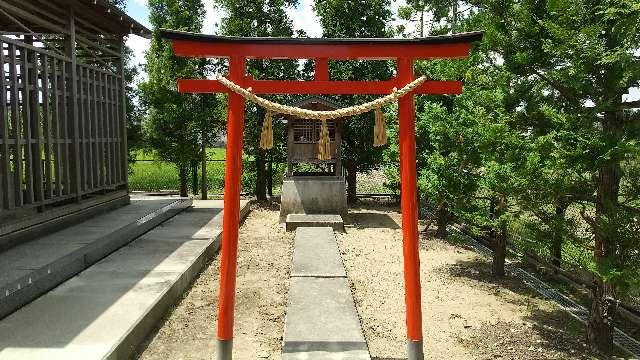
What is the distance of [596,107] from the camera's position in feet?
22.0

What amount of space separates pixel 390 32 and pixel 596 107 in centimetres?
1818

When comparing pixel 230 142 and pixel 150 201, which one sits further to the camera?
pixel 150 201

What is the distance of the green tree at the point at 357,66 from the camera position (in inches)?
859

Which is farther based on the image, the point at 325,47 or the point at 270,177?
the point at 270,177

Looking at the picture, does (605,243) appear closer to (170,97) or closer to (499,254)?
(499,254)

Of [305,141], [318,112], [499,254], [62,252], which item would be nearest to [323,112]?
[318,112]

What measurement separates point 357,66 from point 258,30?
5.02 m

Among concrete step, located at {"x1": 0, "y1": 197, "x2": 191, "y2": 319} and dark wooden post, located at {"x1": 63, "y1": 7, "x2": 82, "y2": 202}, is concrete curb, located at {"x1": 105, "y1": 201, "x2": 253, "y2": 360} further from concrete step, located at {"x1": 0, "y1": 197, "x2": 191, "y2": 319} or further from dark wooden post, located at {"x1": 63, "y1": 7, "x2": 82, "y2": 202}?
dark wooden post, located at {"x1": 63, "y1": 7, "x2": 82, "y2": 202}

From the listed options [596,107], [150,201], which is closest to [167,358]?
[596,107]

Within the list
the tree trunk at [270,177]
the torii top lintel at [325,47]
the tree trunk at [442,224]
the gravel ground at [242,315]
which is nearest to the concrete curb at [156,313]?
the gravel ground at [242,315]

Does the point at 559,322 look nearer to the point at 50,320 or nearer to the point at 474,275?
the point at 474,275

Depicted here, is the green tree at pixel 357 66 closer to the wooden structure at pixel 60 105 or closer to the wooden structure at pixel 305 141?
the wooden structure at pixel 305 141

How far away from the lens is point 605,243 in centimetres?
701

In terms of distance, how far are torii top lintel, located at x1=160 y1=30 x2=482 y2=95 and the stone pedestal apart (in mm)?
11902
